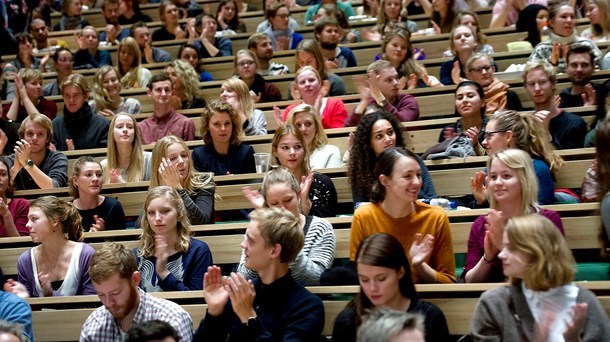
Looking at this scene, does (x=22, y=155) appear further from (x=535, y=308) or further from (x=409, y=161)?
(x=535, y=308)

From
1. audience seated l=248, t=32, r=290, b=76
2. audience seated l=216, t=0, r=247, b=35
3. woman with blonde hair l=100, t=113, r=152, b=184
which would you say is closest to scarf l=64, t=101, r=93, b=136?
woman with blonde hair l=100, t=113, r=152, b=184

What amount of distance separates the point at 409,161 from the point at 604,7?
10.8 ft

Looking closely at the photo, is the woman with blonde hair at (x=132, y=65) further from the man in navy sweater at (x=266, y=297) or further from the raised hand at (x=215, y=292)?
the raised hand at (x=215, y=292)

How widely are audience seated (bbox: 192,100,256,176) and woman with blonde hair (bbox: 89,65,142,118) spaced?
1529mm

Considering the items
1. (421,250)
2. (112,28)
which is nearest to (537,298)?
(421,250)

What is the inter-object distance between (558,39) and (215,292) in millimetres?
3859

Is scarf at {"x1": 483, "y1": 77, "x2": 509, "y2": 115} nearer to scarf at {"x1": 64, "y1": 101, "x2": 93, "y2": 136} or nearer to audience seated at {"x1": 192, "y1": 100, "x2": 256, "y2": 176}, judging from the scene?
audience seated at {"x1": 192, "y1": 100, "x2": 256, "y2": 176}

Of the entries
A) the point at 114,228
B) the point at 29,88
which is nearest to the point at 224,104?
the point at 114,228

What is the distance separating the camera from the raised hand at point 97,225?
15.1 ft

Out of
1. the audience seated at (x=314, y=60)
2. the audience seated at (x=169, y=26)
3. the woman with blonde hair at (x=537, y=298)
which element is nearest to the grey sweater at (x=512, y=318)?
the woman with blonde hair at (x=537, y=298)

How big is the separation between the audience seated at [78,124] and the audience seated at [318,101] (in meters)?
1.22

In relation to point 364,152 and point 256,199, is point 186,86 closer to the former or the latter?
point 364,152

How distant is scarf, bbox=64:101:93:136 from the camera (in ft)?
20.1

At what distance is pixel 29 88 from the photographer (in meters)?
6.76
